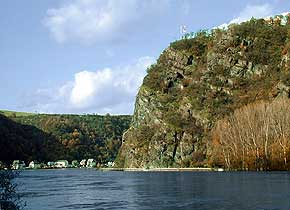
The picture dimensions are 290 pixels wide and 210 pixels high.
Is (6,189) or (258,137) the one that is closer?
(6,189)

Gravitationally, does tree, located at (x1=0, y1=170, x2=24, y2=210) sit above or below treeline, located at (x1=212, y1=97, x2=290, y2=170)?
below

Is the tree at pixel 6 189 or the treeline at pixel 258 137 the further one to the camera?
the treeline at pixel 258 137

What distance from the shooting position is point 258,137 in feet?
470

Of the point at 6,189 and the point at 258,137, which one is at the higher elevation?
the point at 258,137

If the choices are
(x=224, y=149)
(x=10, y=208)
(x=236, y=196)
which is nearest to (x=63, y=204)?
(x=236, y=196)

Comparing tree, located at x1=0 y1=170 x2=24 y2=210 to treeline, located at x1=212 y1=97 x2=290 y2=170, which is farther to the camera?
treeline, located at x1=212 y1=97 x2=290 y2=170

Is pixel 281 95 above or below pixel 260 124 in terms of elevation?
above

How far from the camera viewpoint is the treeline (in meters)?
136

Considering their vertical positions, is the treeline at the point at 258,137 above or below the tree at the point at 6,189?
above

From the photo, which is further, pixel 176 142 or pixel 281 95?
pixel 176 142

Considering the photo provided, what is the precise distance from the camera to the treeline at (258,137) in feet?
448

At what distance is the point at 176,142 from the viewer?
19800cm

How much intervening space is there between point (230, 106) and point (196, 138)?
19.8 meters

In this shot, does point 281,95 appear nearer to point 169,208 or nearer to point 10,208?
point 169,208
